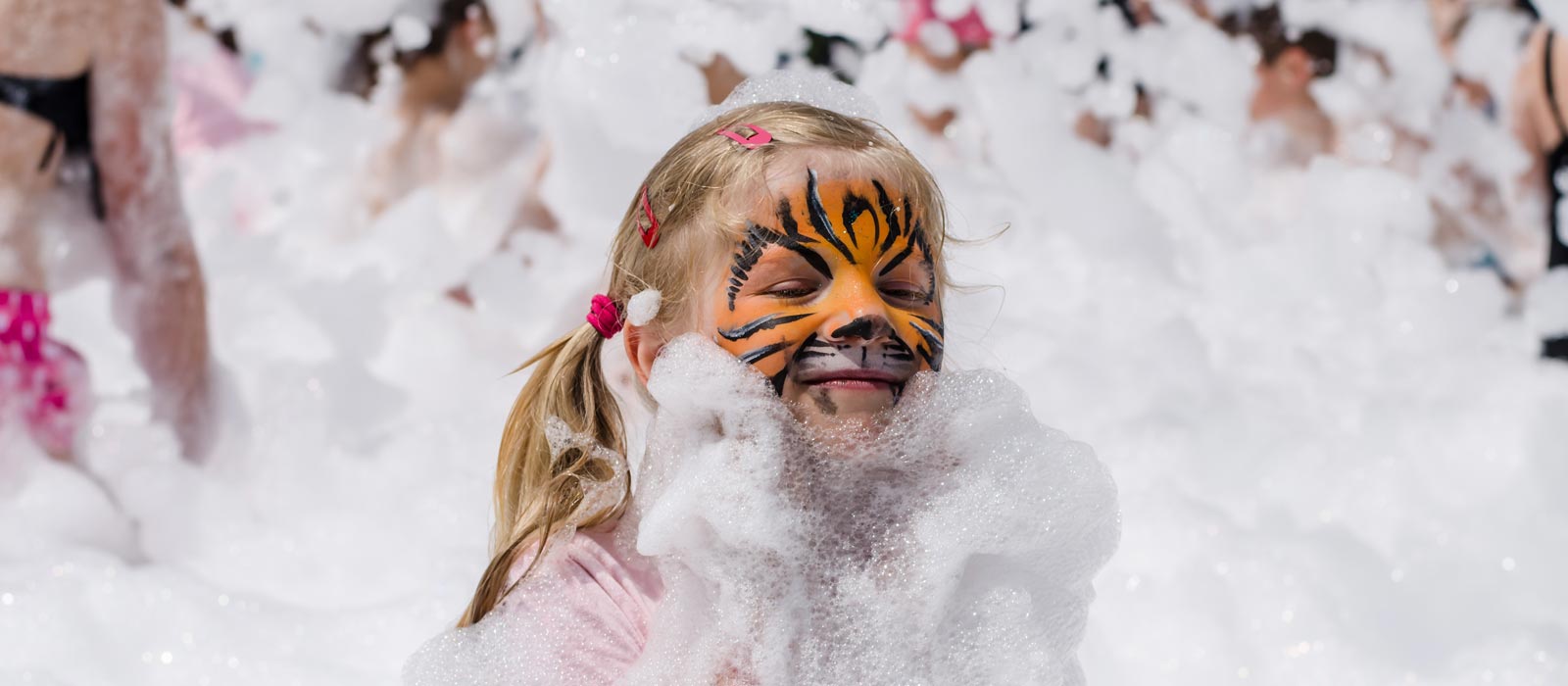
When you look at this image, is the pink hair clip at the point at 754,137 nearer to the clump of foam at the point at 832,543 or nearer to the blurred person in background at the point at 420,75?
the clump of foam at the point at 832,543

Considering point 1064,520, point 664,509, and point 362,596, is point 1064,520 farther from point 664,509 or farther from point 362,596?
point 362,596

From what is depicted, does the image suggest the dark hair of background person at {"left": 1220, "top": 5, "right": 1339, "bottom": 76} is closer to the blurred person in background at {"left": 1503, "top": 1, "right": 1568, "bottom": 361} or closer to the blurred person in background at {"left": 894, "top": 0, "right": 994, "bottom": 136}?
the blurred person in background at {"left": 1503, "top": 1, "right": 1568, "bottom": 361}

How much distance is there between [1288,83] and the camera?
331cm

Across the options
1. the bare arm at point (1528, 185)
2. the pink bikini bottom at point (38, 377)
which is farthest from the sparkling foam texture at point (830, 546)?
the bare arm at point (1528, 185)

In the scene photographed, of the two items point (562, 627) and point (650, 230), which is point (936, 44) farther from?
point (562, 627)

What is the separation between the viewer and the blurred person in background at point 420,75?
11.5 ft

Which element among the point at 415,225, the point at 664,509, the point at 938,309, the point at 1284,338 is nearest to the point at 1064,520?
the point at 938,309

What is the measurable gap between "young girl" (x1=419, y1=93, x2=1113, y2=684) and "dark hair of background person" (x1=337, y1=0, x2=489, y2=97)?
2311 mm

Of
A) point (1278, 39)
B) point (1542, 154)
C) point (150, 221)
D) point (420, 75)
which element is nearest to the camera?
point (150, 221)

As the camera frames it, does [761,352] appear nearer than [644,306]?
Yes

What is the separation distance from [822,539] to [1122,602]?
3.59 feet

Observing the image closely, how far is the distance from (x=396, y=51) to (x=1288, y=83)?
6.68ft

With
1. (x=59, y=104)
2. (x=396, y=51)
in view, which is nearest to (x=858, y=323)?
(x=59, y=104)

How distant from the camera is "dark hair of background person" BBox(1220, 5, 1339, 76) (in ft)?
10.5
